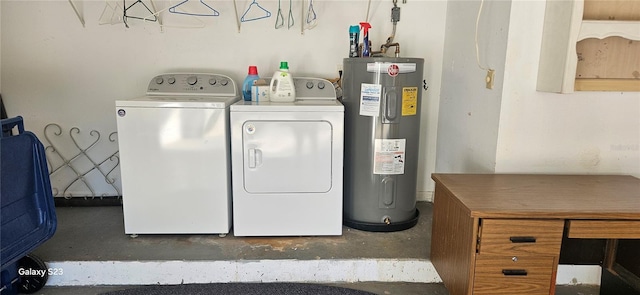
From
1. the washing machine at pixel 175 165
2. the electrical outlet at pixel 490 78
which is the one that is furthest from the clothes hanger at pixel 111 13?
the electrical outlet at pixel 490 78

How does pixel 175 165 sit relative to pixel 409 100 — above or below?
below

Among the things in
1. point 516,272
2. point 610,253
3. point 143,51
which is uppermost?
point 143,51

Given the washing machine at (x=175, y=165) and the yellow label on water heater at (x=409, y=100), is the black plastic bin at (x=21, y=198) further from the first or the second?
the yellow label on water heater at (x=409, y=100)

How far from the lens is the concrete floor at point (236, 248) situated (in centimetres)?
216

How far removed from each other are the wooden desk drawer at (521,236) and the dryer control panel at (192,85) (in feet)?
6.04

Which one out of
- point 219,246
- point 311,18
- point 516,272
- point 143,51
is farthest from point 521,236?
point 143,51

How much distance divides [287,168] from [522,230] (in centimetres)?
125

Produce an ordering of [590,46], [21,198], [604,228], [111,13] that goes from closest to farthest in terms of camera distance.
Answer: [604,228] < [21,198] < [590,46] < [111,13]

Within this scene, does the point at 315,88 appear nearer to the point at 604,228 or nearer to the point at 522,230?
the point at 522,230

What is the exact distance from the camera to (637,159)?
2.09m

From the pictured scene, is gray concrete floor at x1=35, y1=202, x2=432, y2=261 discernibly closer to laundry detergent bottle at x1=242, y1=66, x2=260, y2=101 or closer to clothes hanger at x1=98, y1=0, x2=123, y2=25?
laundry detergent bottle at x1=242, y1=66, x2=260, y2=101

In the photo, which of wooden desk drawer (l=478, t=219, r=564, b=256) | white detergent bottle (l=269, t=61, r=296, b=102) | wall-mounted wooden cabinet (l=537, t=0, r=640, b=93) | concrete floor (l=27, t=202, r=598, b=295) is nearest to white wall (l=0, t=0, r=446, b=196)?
white detergent bottle (l=269, t=61, r=296, b=102)

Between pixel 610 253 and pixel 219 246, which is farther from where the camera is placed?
pixel 219 246

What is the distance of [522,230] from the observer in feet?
4.89
